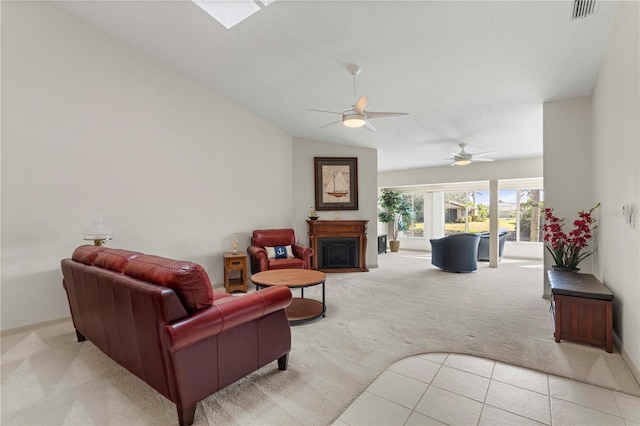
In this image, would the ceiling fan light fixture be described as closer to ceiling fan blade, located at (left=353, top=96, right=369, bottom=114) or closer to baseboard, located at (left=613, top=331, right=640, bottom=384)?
ceiling fan blade, located at (left=353, top=96, right=369, bottom=114)

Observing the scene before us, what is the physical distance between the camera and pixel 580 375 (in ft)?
7.70

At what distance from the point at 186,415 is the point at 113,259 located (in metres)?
1.19

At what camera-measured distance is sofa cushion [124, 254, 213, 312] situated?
1742 millimetres

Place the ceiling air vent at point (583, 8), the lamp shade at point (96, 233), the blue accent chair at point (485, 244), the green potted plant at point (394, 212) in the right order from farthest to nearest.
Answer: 1. the green potted plant at point (394, 212)
2. the blue accent chair at point (485, 244)
3. the lamp shade at point (96, 233)
4. the ceiling air vent at point (583, 8)

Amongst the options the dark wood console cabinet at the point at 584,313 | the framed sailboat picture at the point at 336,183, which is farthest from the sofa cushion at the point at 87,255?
the framed sailboat picture at the point at 336,183

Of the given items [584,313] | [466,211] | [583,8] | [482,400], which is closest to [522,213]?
[466,211]

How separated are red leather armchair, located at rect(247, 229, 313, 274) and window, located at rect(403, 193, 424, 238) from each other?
6149mm

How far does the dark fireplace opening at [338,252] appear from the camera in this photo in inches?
253

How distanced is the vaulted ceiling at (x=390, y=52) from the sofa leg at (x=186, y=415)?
3.29 metres

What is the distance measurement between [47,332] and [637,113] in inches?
220

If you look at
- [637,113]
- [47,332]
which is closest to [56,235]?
[47,332]

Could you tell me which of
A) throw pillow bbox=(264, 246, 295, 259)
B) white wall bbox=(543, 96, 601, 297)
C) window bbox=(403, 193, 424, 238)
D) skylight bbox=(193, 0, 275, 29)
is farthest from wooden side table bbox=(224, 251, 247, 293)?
window bbox=(403, 193, 424, 238)

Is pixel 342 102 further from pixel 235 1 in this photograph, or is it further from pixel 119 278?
pixel 119 278

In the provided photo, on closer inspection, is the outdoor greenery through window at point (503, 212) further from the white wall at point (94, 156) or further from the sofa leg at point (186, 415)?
the sofa leg at point (186, 415)
